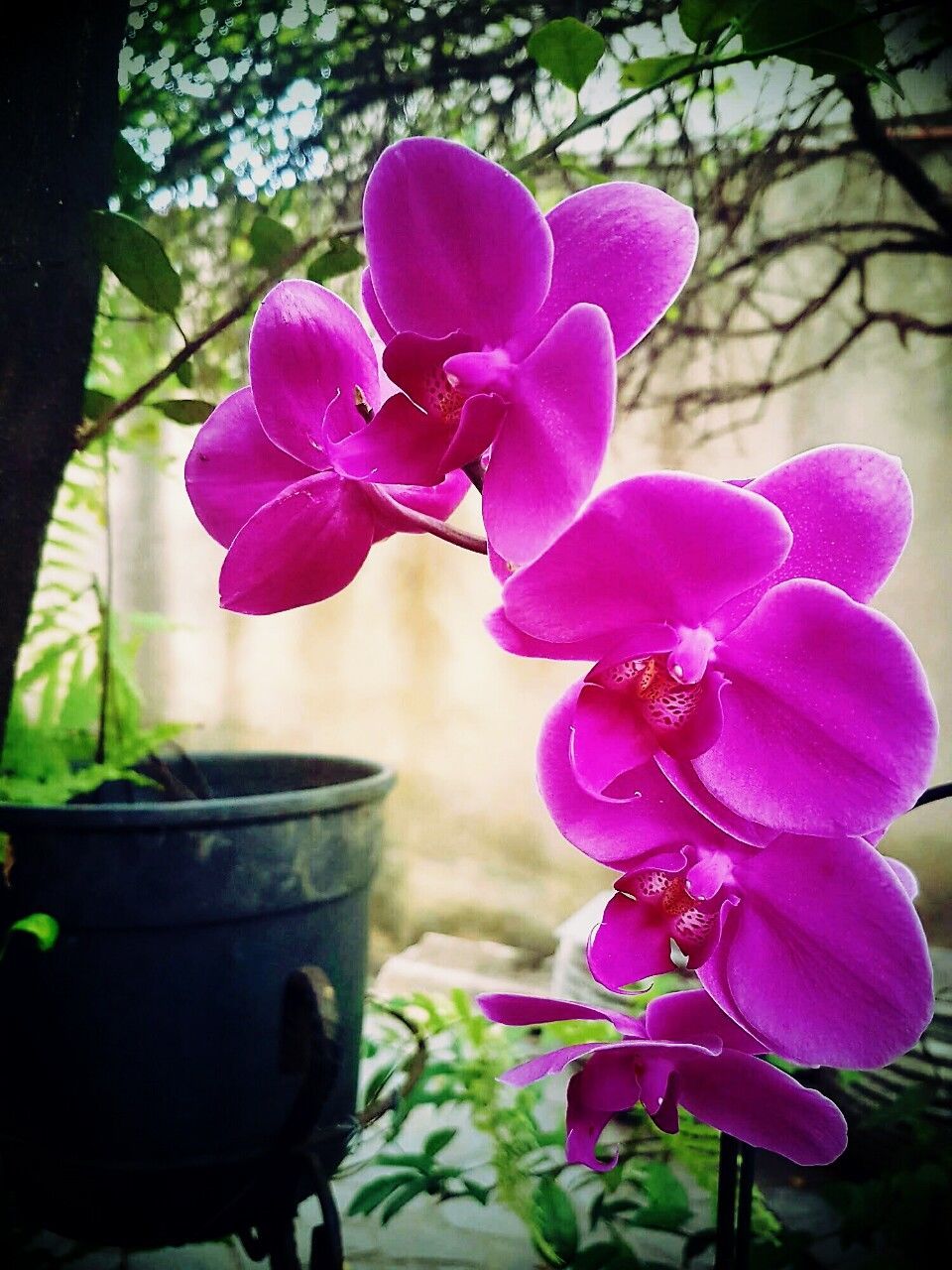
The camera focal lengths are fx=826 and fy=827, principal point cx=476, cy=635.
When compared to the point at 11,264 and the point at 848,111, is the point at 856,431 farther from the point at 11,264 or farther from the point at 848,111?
the point at 11,264

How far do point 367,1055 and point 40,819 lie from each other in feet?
1.86

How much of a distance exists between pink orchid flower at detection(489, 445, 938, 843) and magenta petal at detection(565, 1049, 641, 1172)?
0.09 meters

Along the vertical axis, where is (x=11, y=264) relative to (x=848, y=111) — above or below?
below

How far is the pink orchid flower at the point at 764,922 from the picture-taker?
0.70 feet

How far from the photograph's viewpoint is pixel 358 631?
149cm

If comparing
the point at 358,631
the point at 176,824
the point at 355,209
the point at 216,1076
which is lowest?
the point at 216,1076

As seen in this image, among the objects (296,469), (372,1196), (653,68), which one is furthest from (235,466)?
(372,1196)

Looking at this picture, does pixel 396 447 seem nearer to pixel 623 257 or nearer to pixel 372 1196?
pixel 623 257

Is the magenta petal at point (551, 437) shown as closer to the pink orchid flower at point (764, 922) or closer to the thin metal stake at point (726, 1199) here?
the pink orchid flower at point (764, 922)

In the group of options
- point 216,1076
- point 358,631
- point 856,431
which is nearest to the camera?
point 216,1076

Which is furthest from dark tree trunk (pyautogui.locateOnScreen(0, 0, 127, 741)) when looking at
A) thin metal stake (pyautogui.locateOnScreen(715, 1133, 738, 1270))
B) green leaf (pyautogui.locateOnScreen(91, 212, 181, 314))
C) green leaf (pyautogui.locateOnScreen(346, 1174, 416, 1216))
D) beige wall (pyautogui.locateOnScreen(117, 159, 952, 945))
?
beige wall (pyautogui.locateOnScreen(117, 159, 952, 945))

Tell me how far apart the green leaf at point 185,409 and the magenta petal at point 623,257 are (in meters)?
0.30

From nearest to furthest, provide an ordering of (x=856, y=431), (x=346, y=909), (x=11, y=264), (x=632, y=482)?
1. (x=632, y=482)
2. (x=11, y=264)
3. (x=346, y=909)
4. (x=856, y=431)

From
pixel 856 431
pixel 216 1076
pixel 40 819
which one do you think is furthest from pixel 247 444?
pixel 856 431
